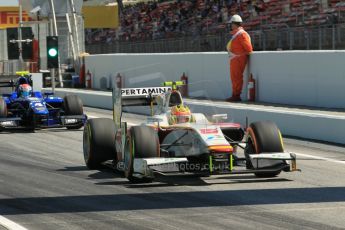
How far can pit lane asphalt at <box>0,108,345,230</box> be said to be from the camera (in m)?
9.12

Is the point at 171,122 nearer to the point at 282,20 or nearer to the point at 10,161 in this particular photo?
the point at 10,161

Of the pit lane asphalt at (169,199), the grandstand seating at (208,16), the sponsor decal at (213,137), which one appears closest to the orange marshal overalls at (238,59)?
the grandstand seating at (208,16)

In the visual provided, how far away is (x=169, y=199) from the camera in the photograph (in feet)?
35.2

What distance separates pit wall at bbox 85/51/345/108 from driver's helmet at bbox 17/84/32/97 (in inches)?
95.0

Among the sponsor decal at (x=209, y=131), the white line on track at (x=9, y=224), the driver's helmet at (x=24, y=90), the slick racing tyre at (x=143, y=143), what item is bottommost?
the white line on track at (x=9, y=224)

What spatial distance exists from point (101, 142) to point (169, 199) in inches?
124

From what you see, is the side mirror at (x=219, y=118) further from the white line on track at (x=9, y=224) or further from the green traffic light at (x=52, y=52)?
the green traffic light at (x=52, y=52)

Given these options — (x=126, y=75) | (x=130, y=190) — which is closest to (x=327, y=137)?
(x=130, y=190)

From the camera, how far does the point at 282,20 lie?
3409cm

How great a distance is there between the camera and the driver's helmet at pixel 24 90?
21906 mm

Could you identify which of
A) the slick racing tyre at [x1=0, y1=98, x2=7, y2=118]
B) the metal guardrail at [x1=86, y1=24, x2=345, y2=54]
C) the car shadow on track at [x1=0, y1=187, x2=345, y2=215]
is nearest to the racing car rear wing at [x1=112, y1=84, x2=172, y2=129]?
the car shadow on track at [x1=0, y1=187, x2=345, y2=215]

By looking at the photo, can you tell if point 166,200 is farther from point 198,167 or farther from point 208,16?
point 208,16

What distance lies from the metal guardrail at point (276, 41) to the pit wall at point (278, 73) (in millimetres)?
2742

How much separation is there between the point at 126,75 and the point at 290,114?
1347 cm
